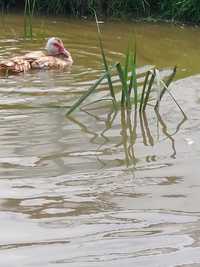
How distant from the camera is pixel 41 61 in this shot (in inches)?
359

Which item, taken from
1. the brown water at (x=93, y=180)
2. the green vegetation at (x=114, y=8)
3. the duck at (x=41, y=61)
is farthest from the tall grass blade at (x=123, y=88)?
the green vegetation at (x=114, y=8)

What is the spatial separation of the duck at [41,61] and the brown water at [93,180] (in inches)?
7.9

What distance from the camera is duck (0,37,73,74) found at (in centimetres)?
858

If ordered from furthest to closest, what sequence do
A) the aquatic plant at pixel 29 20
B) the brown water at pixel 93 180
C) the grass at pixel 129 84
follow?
the aquatic plant at pixel 29 20, the grass at pixel 129 84, the brown water at pixel 93 180

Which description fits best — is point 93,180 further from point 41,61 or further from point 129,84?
point 41,61

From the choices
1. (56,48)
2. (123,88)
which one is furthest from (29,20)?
(123,88)

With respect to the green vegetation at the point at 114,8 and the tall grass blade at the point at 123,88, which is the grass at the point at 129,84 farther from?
the green vegetation at the point at 114,8

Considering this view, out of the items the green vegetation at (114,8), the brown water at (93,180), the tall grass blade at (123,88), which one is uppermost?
the tall grass blade at (123,88)

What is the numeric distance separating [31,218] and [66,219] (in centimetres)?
20

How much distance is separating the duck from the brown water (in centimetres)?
20

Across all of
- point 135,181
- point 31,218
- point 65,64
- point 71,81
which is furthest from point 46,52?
point 31,218

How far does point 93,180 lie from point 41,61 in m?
4.46

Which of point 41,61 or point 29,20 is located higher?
point 29,20

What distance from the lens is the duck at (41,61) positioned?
28.1 ft
